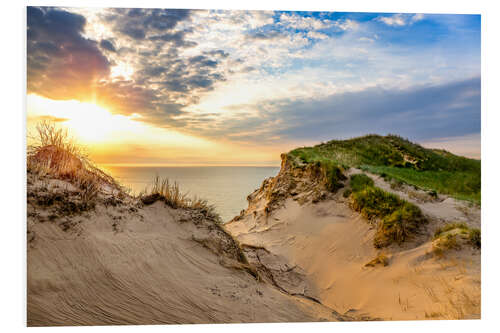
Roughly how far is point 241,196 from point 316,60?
273 inches

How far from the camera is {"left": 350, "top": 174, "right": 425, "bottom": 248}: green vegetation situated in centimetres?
451

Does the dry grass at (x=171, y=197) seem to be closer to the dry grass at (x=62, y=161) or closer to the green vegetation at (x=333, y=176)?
the dry grass at (x=62, y=161)

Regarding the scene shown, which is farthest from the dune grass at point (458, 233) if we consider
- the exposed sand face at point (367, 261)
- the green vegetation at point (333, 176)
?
the green vegetation at point (333, 176)

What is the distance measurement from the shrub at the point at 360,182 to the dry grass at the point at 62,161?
446 cm

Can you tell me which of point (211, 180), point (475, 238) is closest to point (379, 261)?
point (475, 238)

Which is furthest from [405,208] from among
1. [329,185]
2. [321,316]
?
[321,316]

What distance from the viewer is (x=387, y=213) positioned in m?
5.03

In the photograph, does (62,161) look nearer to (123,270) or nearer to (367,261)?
(123,270)

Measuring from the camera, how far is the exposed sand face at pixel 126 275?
2.56m

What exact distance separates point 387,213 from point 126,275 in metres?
4.04

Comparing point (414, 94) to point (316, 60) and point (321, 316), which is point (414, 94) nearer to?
point (316, 60)

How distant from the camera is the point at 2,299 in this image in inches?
118

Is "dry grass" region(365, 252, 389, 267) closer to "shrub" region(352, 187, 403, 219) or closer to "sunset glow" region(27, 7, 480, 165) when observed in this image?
"shrub" region(352, 187, 403, 219)

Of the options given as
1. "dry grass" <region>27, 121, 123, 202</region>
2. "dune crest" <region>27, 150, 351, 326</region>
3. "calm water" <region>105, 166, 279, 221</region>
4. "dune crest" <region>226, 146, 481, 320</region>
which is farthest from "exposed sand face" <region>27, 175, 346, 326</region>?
"dune crest" <region>226, 146, 481, 320</region>
